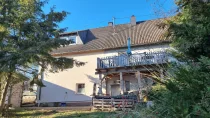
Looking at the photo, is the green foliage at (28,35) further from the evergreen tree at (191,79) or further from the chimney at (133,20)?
the chimney at (133,20)

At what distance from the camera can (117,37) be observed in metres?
19.0

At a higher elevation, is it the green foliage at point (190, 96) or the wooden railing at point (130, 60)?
the wooden railing at point (130, 60)

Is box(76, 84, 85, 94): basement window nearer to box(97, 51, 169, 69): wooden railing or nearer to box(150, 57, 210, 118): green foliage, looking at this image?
box(97, 51, 169, 69): wooden railing

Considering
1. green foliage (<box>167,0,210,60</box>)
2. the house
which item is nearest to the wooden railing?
the house

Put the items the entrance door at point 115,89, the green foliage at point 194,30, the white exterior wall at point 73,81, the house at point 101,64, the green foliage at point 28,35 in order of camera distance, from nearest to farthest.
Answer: the green foliage at point 194,30
the green foliage at point 28,35
the house at point 101,64
the entrance door at point 115,89
the white exterior wall at point 73,81

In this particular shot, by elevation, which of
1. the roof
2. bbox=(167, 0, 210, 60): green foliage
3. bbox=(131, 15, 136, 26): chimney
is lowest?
bbox=(167, 0, 210, 60): green foliage

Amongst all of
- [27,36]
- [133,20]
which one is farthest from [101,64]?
[133,20]

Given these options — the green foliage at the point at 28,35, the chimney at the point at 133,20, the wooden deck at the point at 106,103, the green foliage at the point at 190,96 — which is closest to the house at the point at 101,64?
the chimney at the point at 133,20

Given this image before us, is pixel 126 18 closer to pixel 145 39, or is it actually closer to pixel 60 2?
pixel 145 39

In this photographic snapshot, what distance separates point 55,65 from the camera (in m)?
11.5

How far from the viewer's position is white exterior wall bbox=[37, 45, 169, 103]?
17766 mm

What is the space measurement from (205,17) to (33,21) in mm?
8959

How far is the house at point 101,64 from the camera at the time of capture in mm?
16141

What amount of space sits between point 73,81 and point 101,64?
3754 mm
